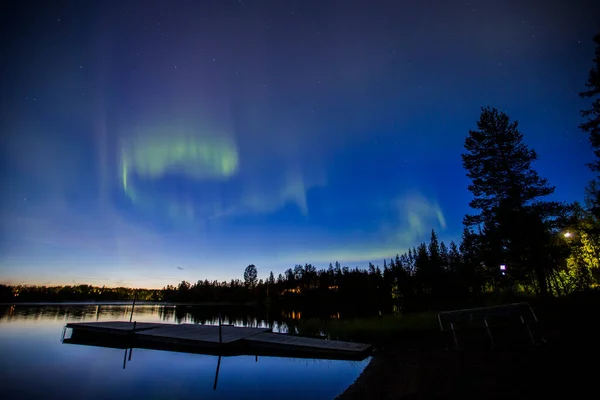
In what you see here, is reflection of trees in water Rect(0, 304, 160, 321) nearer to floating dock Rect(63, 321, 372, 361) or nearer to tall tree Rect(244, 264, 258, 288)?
floating dock Rect(63, 321, 372, 361)

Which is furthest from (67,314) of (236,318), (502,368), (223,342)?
(502,368)

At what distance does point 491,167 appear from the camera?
85.8 feet

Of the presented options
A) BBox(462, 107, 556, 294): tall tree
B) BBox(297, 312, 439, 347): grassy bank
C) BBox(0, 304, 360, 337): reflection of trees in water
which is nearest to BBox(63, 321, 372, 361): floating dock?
BBox(297, 312, 439, 347): grassy bank

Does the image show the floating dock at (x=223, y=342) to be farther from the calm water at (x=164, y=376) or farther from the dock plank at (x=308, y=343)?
the calm water at (x=164, y=376)

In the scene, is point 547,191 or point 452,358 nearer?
point 452,358

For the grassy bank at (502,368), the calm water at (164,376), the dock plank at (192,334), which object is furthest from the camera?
the dock plank at (192,334)

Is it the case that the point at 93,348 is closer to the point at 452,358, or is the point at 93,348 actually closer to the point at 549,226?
the point at 452,358

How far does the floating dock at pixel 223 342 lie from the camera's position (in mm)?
19000

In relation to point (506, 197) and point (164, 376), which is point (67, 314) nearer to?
point (164, 376)

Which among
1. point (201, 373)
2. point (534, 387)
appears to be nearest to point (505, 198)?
point (534, 387)

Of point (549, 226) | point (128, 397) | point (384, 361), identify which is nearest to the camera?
point (128, 397)

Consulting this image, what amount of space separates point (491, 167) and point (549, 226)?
6650 millimetres

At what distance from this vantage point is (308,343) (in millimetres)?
20484

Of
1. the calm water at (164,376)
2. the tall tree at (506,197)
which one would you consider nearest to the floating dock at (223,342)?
the calm water at (164,376)
